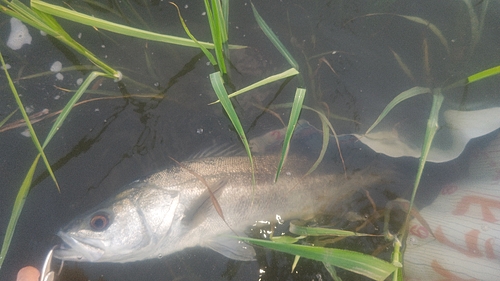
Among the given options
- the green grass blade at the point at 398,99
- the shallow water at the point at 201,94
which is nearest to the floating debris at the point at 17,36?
the shallow water at the point at 201,94

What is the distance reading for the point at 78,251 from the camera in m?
2.00

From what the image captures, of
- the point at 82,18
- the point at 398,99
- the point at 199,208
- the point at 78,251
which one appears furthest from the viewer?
the point at 199,208

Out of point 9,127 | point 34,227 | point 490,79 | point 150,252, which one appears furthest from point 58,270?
point 490,79

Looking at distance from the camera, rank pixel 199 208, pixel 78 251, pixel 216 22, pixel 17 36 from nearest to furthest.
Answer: pixel 216 22 → pixel 78 251 → pixel 199 208 → pixel 17 36

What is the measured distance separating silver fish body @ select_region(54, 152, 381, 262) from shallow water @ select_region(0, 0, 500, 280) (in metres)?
0.18

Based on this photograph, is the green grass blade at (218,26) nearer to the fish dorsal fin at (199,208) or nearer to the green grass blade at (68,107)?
the green grass blade at (68,107)

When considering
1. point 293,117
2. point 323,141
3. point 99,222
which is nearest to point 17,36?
point 99,222

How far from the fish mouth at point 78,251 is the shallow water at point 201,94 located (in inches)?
12.5

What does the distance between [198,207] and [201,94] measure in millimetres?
937

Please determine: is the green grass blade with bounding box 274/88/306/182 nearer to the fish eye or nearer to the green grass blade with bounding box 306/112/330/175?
the green grass blade with bounding box 306/112/330/175

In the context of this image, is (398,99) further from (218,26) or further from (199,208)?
(199,208)

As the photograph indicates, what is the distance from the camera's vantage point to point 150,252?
2176 millimetres

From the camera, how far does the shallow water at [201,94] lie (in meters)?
2.33

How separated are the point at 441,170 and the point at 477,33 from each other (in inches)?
44.7
